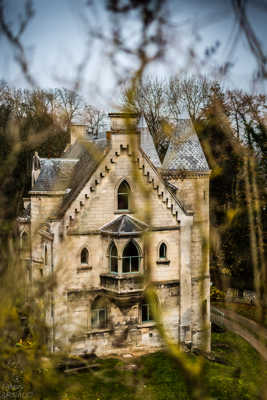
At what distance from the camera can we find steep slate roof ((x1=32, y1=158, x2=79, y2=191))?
918 inches

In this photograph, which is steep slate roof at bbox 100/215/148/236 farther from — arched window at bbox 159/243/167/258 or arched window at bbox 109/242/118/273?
arched window at bbox 159/243/167/258

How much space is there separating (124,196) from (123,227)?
150 cm

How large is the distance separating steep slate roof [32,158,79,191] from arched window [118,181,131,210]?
3.54 metres

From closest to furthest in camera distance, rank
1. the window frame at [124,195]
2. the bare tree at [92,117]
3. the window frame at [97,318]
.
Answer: the bare tree at [92,117], the window frame at [97,318], the window frame at [124,195]

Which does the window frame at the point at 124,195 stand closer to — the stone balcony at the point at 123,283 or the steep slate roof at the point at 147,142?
the stone balcony at the point at 123,283

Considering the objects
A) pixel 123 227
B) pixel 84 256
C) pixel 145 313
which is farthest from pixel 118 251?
pixel 145 313

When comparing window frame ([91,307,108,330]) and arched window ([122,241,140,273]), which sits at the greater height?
arched window ([122,241,140,273])

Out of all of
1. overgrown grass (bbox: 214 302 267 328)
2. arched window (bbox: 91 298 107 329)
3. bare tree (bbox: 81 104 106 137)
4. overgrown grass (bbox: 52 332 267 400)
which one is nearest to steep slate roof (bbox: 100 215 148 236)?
arched window (bbox: 91 298 107 329)

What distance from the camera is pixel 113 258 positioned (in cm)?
2097

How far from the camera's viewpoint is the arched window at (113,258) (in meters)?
20.8

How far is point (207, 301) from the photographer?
77.3ft

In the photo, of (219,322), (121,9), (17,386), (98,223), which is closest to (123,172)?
(98,223)

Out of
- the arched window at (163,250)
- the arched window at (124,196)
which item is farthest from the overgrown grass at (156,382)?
the arched window at (124,196)

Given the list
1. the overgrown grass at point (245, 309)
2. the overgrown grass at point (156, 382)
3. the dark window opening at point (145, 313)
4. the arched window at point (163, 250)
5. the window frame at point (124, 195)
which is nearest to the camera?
the overgrown grass at point (156, 382)
